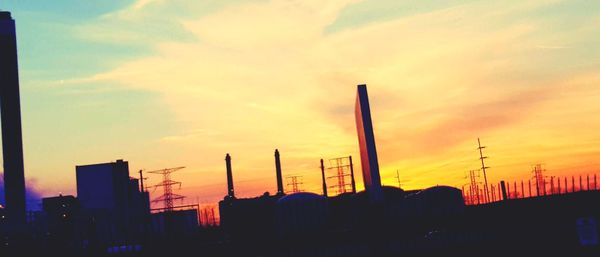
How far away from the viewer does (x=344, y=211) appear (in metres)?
56.4

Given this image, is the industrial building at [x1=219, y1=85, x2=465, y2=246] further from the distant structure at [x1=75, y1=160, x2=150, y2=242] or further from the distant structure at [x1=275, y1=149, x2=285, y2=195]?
the distant structure at [x1=275, y1=149, x2=285, y2=195]

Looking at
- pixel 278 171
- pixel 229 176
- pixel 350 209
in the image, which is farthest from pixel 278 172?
pixel 350 209

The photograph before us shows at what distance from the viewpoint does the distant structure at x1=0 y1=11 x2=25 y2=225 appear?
4206 cm

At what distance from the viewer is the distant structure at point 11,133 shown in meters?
42.1

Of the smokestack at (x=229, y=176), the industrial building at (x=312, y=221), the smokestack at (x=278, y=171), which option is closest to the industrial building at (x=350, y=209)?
the industrial building at (x=312, y=221)

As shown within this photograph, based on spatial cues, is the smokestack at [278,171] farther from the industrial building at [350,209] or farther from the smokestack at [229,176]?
the industrial building at [350,209]

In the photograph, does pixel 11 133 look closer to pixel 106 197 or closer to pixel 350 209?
pixel 106 197

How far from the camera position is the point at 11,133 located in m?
42.4

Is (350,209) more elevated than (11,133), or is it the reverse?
(11,133)

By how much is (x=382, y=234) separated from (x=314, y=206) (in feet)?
52.0

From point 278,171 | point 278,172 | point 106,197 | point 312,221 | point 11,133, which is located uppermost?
point 11,133

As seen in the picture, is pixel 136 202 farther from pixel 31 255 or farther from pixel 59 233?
pixel 31 255

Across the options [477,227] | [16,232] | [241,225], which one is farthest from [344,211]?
[16,232]

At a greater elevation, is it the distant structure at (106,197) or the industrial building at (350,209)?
the distant structure at (106,197)
